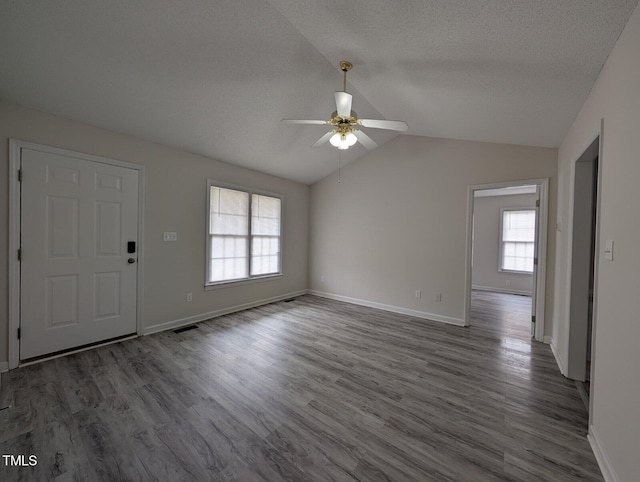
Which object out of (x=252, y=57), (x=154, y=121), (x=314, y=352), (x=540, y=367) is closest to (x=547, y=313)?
(x=540, y=367)

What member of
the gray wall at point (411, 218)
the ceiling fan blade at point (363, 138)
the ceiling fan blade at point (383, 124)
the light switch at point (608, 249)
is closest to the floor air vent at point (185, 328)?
the gray wall at point (411, 218)

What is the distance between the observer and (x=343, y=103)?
209 centimetres

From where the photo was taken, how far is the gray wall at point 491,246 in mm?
6156

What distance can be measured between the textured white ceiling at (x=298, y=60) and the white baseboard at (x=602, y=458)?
7.66 ft

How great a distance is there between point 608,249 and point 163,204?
426cm

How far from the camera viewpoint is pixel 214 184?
3957 millimetres

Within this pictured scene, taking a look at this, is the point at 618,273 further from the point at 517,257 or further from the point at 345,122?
the point at 517,257

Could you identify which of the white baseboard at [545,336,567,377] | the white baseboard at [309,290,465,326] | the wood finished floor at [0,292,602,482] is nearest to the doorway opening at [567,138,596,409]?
the white baseboard at [545,336,567,377]

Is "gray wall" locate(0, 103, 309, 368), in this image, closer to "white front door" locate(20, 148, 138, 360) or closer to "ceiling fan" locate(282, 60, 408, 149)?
"white front door" locate(20, 148, 138, 360)

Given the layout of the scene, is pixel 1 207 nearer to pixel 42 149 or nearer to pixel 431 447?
pixel 42 149

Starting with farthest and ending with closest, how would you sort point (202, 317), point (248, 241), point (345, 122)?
point (248, 241)
point (202, 317)
point (345, 122)

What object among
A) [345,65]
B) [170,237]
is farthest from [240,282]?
[345,65]

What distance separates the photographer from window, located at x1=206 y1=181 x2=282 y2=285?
13.3 feet

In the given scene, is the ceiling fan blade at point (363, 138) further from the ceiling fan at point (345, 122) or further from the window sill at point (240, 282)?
the window sill at point (240, 282)
